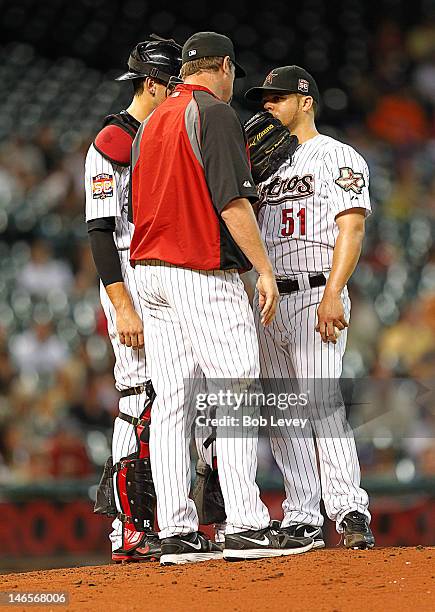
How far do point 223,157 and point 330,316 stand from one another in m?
0.65

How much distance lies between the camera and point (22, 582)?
2.95 metres

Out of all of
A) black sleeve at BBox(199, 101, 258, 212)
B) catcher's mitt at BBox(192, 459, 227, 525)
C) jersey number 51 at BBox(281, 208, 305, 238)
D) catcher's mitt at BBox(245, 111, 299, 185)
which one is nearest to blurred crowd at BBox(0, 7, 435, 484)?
catcher's mitt at BBox(192, 459, 227, 525)

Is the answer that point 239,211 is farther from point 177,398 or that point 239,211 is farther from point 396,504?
point 396,504

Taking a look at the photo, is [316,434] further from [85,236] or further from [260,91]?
[85,236]

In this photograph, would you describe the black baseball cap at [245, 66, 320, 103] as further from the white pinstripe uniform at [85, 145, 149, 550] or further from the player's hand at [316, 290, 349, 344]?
the player's hand at [316, 290, 349, 344]

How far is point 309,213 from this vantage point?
3383mm

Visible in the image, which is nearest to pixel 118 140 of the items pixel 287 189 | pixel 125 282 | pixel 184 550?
pixel 125 282

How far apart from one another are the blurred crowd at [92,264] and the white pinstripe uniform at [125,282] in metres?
2.79

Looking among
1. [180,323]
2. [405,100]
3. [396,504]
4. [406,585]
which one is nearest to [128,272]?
[180,323]

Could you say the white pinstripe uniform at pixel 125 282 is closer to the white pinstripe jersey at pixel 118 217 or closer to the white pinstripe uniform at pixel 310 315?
the white pinstripe jersey at pixel 118 217

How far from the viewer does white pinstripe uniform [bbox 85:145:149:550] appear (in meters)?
3.38

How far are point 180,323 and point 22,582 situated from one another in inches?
35.0

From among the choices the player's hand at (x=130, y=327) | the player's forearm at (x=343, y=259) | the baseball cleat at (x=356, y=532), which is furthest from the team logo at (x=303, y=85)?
the baseball cleat at (x=356, y=532)

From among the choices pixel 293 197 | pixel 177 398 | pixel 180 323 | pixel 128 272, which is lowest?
pixel 177 398
